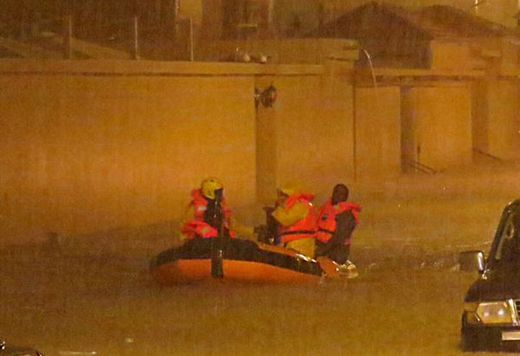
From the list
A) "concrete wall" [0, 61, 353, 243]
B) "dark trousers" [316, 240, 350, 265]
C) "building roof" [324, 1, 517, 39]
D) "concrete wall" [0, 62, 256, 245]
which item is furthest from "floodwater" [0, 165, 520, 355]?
"building roof" [324, 1, 517, 39]

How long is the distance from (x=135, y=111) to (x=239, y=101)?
4.06 meters

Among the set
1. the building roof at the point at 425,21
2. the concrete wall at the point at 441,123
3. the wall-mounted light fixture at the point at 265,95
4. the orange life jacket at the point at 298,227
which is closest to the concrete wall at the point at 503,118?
the concrete wall at the point at 441,123

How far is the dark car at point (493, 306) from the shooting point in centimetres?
941

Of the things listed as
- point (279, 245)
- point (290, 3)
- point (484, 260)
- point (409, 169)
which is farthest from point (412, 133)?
point (484, 260)

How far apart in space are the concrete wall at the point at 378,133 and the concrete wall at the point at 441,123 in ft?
5.33

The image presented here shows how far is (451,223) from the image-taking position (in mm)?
23656

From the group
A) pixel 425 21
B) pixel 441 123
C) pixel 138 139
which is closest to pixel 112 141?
pixel 138 139

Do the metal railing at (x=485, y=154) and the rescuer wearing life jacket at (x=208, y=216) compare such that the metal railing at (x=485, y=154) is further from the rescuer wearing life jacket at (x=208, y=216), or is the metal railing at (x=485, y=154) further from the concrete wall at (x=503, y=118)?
the rescuer wearing life jacket at (x=208, y=216)

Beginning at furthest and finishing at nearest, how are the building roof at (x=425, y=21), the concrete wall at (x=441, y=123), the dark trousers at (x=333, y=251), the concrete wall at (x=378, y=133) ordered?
the building roof at (x=425, y=21) → the concrete wall at (x=441, y=123) → the concrete wall at (x=378, y=133) → the dark trousers at (x=333, y=251)

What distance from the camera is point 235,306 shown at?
1426cm

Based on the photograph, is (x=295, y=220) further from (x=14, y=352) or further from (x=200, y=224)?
(x=14, y=352)

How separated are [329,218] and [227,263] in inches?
70.8

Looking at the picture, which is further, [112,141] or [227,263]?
[112,141]

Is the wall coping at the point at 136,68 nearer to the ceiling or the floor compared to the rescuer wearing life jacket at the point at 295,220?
nearer to the ceiling
